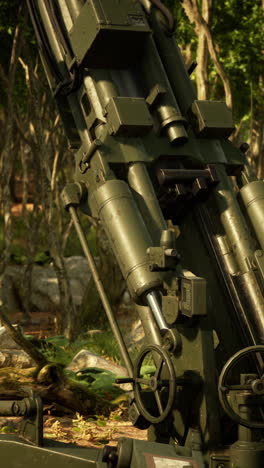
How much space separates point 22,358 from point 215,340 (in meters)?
3.33

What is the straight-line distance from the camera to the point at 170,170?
5746mm

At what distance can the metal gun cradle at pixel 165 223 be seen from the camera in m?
4.77

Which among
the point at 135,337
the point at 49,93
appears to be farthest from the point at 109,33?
the point at 49,93

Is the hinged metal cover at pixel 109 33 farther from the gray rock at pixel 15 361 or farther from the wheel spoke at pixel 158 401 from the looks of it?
the gray rock at pixel 15 361

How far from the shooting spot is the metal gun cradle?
188 inches

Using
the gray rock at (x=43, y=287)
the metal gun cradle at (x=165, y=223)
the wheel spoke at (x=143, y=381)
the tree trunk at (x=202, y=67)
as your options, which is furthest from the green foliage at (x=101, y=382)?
the gray rock at (x=43, y=287)

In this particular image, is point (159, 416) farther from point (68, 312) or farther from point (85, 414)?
point (68, 312)

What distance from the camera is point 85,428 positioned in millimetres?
7391

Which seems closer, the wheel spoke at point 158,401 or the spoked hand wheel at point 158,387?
the spoked hand wheel at point 158,387

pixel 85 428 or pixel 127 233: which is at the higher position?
pixel 127 233

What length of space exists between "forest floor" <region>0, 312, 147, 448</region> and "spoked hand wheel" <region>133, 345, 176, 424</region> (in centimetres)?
220

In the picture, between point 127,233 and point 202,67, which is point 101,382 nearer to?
point 127,233

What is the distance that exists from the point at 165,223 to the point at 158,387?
49.5 inches

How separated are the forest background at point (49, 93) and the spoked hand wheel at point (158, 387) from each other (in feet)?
22.3
